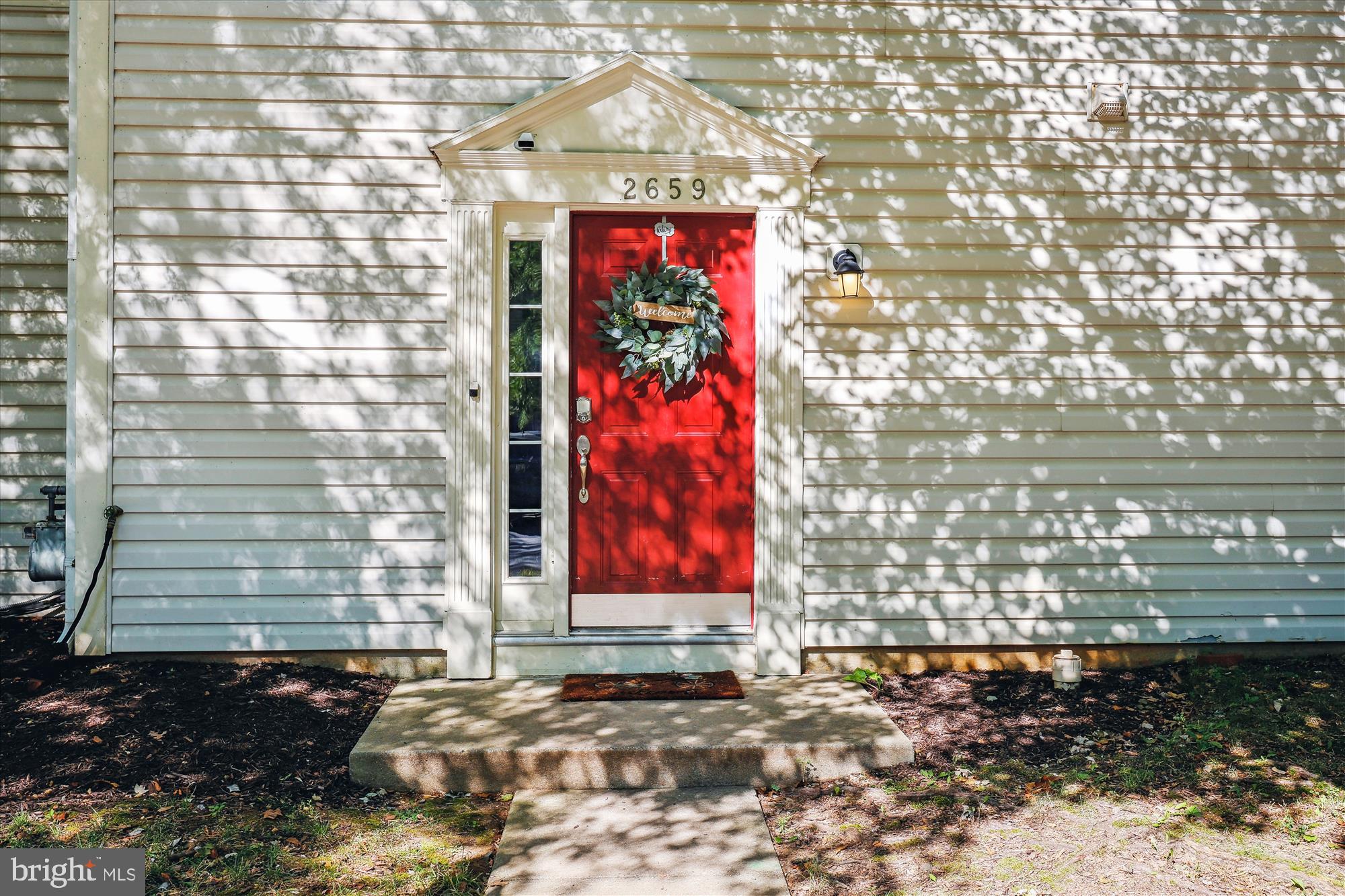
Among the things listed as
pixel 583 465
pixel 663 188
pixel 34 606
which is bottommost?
pixel 34 606

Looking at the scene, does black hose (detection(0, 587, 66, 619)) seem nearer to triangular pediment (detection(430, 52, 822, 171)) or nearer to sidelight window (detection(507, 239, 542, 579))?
sidelight window (detection(507, 239, 542, 579))

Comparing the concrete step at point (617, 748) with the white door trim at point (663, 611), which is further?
the white door trim at point (663, 611)

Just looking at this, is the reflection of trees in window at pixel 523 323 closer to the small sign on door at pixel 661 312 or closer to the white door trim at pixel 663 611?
the small sign on door at pixel 661 312

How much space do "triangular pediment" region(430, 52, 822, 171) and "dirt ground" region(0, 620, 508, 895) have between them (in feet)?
9.21

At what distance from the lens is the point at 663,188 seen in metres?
5.03

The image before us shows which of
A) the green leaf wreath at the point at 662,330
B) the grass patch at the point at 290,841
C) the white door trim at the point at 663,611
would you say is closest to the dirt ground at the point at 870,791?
the grass patch at the point at 290,841

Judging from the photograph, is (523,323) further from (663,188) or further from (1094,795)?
(1094,795)

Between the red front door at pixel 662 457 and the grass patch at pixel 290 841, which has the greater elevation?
the red front door at pixel 662 457

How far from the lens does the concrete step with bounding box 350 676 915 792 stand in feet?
13.1

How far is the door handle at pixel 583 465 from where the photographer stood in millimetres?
5074

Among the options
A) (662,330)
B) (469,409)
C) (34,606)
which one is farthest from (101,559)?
(662,330)

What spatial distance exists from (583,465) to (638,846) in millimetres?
2069

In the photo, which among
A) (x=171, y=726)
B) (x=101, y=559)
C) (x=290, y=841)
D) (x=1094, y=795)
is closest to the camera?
(x=290, y=841)

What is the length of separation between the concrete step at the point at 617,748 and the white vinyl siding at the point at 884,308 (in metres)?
0.83
